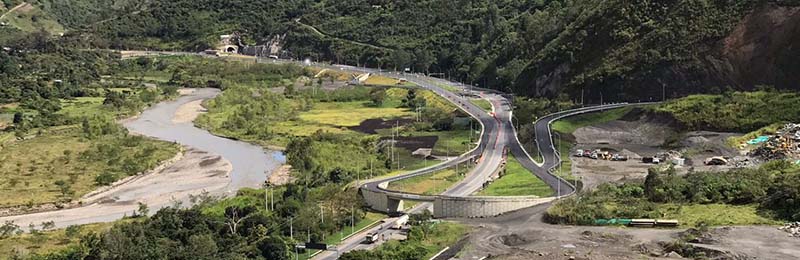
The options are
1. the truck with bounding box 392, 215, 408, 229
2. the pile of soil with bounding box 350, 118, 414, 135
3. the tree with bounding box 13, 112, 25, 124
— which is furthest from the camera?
the pile of soil with bounding box 350, 118, 414, 135

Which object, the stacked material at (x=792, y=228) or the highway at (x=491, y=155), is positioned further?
the highway at (x=491, y=155)

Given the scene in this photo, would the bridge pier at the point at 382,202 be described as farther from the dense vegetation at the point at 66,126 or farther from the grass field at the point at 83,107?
the grass field at the point at 83,107

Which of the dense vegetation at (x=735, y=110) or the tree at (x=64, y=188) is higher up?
the dense vegetation at (x=735, y=110)

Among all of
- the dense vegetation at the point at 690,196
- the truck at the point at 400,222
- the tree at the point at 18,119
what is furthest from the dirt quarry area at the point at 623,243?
the tree at the point at 18,119

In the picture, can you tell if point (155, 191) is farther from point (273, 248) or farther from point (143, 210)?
point (273, 248)

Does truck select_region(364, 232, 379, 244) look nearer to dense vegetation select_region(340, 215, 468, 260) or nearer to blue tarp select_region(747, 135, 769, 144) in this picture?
dense vegetation select_region(340, 215, 468, 260)

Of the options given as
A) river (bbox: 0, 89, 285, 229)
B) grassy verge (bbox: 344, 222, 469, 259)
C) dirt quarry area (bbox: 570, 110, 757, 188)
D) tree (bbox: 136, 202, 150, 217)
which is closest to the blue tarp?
dirt quarry area (bbox: 570, 110, 757, 188)
